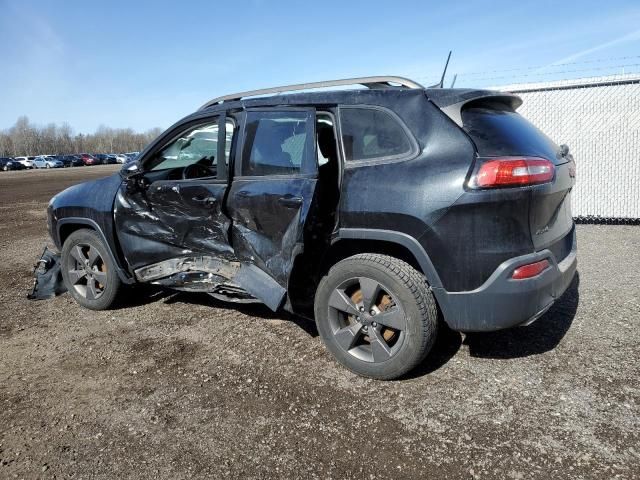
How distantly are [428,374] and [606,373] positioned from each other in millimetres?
1151

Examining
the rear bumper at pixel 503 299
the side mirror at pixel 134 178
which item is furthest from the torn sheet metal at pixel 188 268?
the rear bumper at pixel 503 299

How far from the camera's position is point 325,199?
3.30 m

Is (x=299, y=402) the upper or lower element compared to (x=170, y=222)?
lower

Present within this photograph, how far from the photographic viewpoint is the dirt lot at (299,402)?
95.4 inches

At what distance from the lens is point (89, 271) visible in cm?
473

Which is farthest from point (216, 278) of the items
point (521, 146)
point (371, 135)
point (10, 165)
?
point (10, 165)

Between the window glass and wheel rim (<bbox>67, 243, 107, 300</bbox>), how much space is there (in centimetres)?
111

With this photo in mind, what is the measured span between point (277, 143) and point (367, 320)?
1490mm

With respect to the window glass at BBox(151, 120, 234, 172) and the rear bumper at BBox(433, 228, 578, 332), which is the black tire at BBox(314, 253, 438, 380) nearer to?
the rear bumper at BBox(433, 228, 578, 332)

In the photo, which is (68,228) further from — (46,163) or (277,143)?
(46,163)

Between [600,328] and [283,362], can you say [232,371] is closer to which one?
[283,362]

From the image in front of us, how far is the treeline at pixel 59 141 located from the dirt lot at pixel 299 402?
11440 cm

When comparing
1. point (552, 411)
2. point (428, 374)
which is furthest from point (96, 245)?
point (552, 411)

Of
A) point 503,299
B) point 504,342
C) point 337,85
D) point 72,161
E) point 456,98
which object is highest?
point 337,85
